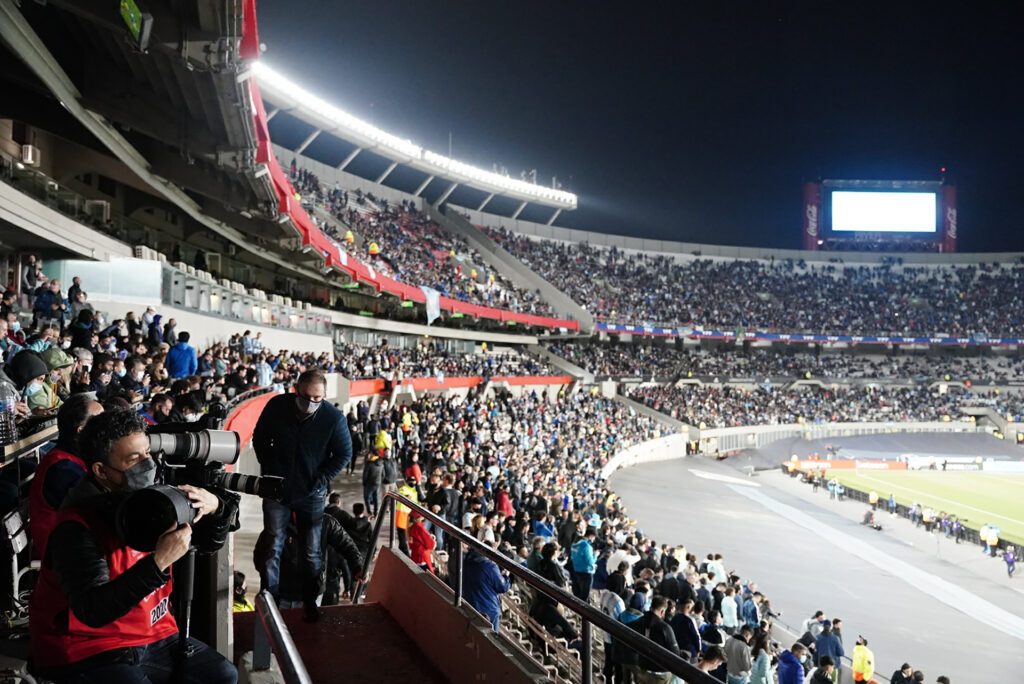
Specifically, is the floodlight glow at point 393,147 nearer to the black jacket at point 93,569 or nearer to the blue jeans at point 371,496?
the blue jeans at point 371,496

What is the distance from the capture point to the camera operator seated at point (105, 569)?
219 centimetres

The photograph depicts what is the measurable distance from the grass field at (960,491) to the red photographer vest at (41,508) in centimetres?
3051

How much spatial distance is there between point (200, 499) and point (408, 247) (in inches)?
1561

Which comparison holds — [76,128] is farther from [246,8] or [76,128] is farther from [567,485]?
[567,485]

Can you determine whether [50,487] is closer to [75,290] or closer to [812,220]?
[75,290]

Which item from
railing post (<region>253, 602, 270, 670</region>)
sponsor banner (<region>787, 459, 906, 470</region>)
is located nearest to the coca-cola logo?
sponsor banner (<region>787, 459, 906, 470</region>)

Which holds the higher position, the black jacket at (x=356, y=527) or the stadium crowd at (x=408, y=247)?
the stadium crowd at (x=408, y=247)

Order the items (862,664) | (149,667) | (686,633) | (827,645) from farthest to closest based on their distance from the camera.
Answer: (862,664) → (827,645) → (686,633) → (149,667)

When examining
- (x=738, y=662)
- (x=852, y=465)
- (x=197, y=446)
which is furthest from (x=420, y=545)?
(x=852, y=465)

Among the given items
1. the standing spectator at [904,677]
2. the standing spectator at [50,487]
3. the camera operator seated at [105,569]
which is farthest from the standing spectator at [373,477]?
the camera operator seated at [105,569]

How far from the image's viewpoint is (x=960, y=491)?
3641 cm

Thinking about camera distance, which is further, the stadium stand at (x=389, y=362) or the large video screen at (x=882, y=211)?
the large video screen at (x=882, y=211)

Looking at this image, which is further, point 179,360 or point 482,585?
point 179,360

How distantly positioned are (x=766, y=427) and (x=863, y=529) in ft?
69.9
